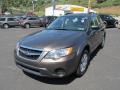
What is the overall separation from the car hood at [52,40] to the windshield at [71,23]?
406 millimetres

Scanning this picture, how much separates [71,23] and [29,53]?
221cm

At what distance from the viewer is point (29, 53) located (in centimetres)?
560

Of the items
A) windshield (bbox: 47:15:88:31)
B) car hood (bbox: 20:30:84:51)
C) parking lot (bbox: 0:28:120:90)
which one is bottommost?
parking lot (bbox: 0:28:120:90)

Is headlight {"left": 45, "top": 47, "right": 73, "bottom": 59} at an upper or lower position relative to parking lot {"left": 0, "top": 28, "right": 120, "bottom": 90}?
upper

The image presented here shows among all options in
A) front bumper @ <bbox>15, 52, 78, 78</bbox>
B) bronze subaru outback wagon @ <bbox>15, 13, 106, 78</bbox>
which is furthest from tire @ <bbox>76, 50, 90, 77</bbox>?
front bumper @ <bbox>15, 52, 78, 78</bbox>

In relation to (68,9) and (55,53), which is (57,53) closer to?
(55,53)

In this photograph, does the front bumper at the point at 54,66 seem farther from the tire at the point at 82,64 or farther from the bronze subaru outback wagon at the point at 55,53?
the tire at the point at 82,64

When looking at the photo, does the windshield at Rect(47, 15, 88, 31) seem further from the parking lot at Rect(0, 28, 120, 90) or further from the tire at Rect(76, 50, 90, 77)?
the parking lot at Rect(0, 28, 120, 90)

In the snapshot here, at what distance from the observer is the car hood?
5.58 metres

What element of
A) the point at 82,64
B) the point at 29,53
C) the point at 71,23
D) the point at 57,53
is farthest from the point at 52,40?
the point at 71,23

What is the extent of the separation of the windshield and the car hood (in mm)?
406

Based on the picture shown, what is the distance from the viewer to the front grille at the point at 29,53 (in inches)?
216

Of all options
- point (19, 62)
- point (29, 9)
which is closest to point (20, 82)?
point (19, 62)

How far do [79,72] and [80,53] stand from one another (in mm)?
593
